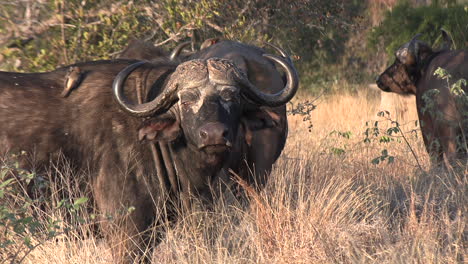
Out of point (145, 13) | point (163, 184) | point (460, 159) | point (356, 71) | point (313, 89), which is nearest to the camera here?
point (163, 184)

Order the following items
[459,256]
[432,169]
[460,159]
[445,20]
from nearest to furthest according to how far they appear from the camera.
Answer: [459,256] → [432,169] → [460,159] → [445,20]

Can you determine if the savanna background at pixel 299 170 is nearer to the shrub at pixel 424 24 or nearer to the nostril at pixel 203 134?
the shrub at pixel 424 24

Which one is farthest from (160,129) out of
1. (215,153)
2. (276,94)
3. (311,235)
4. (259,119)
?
(311,235)

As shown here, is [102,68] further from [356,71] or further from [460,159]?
[356,71]

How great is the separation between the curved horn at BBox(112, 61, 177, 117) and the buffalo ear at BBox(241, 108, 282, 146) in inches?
19.5

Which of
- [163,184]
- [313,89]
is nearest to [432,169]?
[163,184]

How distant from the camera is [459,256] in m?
4.30

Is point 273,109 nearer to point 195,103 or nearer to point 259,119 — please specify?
point 259,119

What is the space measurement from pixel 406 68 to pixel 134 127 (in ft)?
15.4

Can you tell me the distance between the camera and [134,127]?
462 cm

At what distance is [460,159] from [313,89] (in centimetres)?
730

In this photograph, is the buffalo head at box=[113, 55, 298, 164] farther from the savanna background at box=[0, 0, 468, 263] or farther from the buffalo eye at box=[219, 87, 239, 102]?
the savanna background at box=[0, 0, 468, 263]

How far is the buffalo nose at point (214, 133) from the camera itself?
13.6ft

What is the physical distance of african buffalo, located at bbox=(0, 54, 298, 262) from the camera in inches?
175
